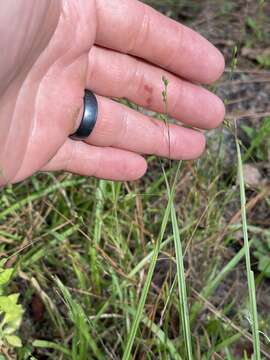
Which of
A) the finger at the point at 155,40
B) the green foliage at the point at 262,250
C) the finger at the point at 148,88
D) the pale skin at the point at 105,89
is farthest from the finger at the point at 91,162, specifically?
the green foliage at the point at 262,250

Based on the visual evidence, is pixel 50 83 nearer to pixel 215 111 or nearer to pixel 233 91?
pixel 215 111

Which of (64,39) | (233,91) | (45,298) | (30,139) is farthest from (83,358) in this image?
(233,91)

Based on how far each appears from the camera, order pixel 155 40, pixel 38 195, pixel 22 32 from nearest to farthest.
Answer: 1. pixel 22 32
2. pixel 155 40
3. pixel 38 195

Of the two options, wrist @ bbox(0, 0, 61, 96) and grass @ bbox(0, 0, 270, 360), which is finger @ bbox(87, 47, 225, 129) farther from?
wrist @ bbox(0, 0, 61, 96)

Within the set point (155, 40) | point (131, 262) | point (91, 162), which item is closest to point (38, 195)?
point (91, 162)

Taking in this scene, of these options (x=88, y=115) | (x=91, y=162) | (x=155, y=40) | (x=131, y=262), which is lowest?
(x=131, y=262)

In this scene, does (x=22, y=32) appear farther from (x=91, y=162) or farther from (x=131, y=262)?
(x=131, y=262)

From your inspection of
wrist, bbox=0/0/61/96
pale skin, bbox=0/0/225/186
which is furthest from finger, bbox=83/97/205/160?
wrist, bbox=0/0/61/96

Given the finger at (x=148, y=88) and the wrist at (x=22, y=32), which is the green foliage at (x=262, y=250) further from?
the wrist at (x=22, y=32)
